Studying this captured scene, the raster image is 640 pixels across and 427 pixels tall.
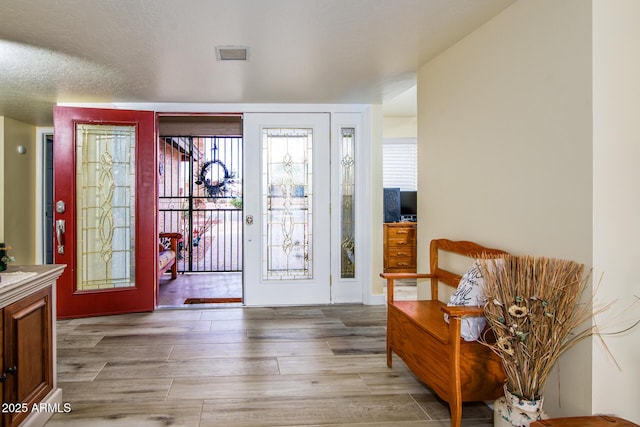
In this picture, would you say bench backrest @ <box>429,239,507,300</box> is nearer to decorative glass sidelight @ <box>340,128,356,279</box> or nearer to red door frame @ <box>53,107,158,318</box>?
decorative glass sidelight @ <box>340,128,356,279</box>

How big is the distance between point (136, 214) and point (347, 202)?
2270 mm

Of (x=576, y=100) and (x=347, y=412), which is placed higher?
(x=576, y=100)

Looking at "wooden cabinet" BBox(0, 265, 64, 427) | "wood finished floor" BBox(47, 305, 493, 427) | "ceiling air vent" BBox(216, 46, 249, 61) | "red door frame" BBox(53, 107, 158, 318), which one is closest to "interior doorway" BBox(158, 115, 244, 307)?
"red door frame" BBox(53, 107, 158, 318)

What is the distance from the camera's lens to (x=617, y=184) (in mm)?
1771

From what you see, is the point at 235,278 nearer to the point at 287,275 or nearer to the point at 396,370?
the point at 287,275

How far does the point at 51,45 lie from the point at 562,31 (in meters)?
3.02

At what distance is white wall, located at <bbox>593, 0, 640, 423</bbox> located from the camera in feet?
5.72

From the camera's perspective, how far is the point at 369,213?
470 cm

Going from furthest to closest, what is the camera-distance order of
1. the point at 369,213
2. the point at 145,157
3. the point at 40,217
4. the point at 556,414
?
the point at 40,217 → the point at 369,213 → the point at 145,157 → the point at 556,414

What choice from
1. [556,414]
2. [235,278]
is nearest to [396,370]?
[556,414]

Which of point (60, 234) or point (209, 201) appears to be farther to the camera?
point (209, 201)

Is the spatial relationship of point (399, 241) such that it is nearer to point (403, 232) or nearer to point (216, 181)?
point (403, 232)

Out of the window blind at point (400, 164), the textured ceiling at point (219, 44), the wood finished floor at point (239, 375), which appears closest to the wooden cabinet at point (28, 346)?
the wood finished floor at point (239, 375)

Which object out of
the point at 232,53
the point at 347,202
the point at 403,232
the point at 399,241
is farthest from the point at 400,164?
the point at 232,53
